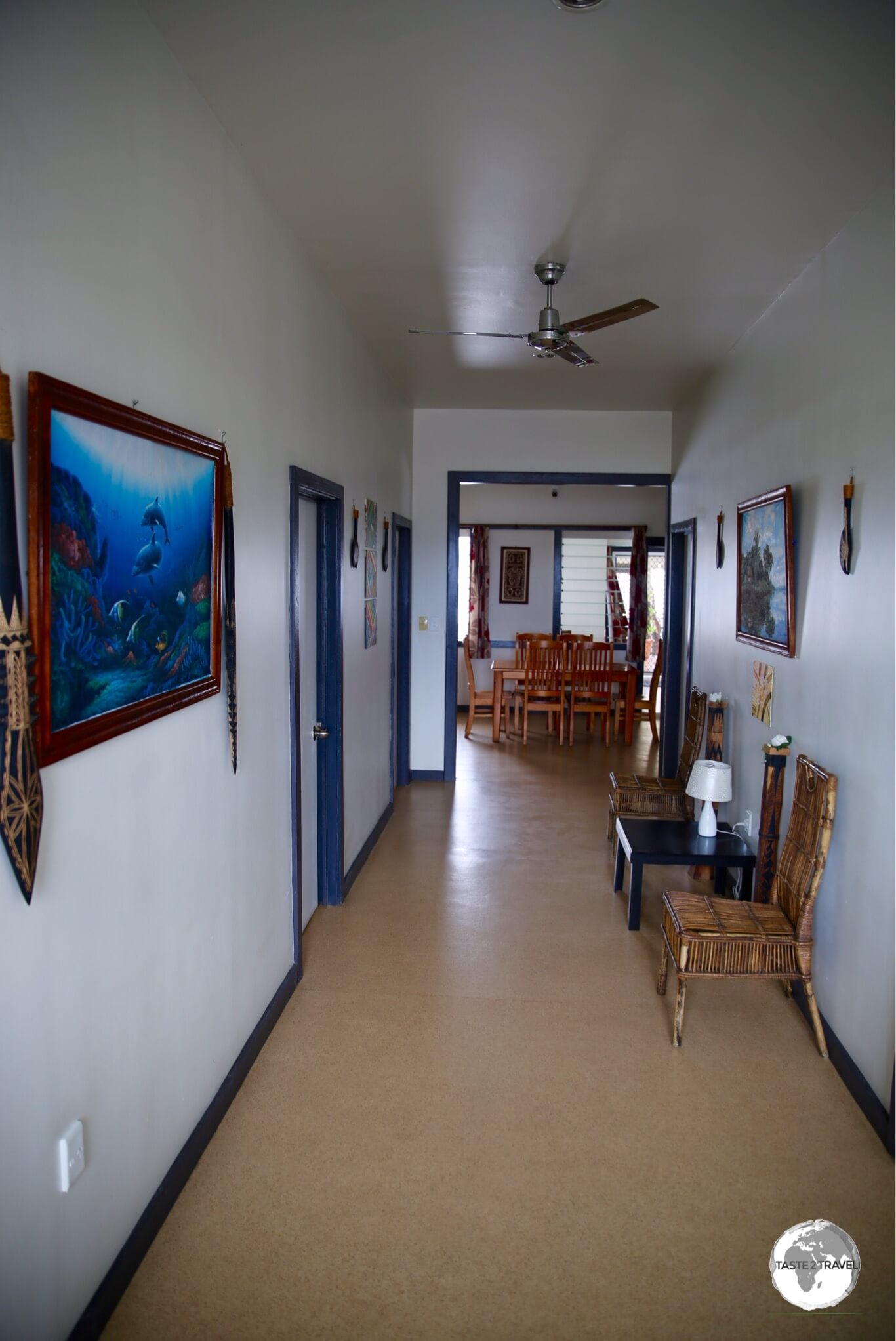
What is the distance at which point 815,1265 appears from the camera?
7.34ft

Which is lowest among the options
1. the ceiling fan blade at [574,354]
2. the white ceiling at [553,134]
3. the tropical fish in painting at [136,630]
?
the tropical fish in painting at [136,630]

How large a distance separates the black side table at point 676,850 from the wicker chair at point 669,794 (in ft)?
1.43

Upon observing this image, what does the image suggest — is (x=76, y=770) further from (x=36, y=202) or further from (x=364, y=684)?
(x=364, y=684)

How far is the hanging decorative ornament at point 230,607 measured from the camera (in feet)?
8.91

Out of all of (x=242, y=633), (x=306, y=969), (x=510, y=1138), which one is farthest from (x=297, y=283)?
(x=510, y=1138)

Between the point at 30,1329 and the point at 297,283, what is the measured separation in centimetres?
335

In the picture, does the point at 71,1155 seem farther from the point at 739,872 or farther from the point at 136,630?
the point at 739,872

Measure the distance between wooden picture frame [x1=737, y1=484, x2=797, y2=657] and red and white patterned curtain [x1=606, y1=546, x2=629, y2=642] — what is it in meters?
6.25

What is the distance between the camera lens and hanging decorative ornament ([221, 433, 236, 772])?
271cm

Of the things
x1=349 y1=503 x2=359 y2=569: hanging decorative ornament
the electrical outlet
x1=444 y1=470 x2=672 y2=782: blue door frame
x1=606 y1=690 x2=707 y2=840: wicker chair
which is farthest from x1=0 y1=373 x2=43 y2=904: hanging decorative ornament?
x1=444 y1=470 x2=672 y2=782: blue door frame

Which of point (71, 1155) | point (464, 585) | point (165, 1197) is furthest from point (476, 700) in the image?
point (71, 1155)

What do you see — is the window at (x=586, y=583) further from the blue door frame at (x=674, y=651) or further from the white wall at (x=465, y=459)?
the blue door frame at (x=674, y=651)

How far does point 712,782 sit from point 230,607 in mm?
2513

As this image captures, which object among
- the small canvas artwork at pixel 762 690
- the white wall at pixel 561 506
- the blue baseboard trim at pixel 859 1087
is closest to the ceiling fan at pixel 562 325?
the small canvas artwork at pixel 762 690
